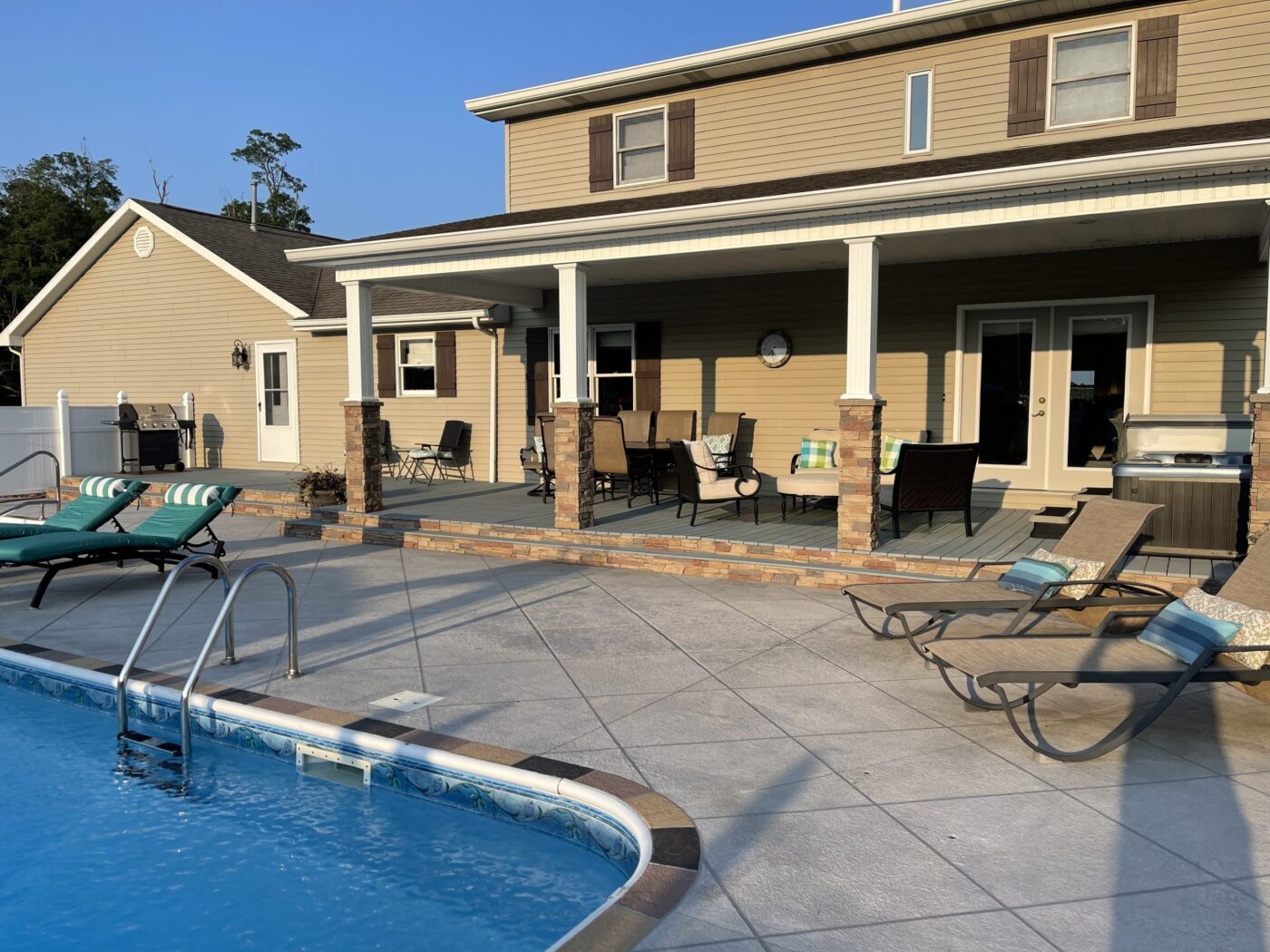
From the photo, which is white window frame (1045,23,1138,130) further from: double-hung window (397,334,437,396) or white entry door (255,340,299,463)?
white entry door (255,340,299,463)

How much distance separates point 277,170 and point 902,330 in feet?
151

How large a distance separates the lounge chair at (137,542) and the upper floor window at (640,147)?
271 inches

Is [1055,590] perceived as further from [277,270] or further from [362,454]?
[277,270]

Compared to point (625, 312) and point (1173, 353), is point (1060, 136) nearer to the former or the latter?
point (1173, 353)

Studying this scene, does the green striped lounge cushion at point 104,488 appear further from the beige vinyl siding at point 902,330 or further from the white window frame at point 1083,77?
the white window frame at point 1083,77

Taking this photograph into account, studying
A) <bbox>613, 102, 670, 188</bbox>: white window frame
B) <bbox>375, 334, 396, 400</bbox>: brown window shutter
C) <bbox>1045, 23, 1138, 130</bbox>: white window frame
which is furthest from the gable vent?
<bbox>1045, 23, 1138, 130</bbox>: white window frame

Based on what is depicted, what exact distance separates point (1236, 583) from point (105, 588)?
26.4ft

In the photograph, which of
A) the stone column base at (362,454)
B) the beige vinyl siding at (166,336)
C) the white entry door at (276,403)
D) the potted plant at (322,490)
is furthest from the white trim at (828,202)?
the beige vinyl siding at (166,336)

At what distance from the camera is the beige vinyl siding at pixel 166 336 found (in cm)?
1623

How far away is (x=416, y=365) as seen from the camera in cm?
1462

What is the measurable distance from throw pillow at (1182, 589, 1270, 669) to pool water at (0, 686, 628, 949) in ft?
9.78

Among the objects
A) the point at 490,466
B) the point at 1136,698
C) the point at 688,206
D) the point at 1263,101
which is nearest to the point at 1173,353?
the point at 1263,101

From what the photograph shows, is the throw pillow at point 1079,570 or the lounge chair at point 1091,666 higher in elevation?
the throw pillow at point 1079,570

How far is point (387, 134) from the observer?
38.2 metres
